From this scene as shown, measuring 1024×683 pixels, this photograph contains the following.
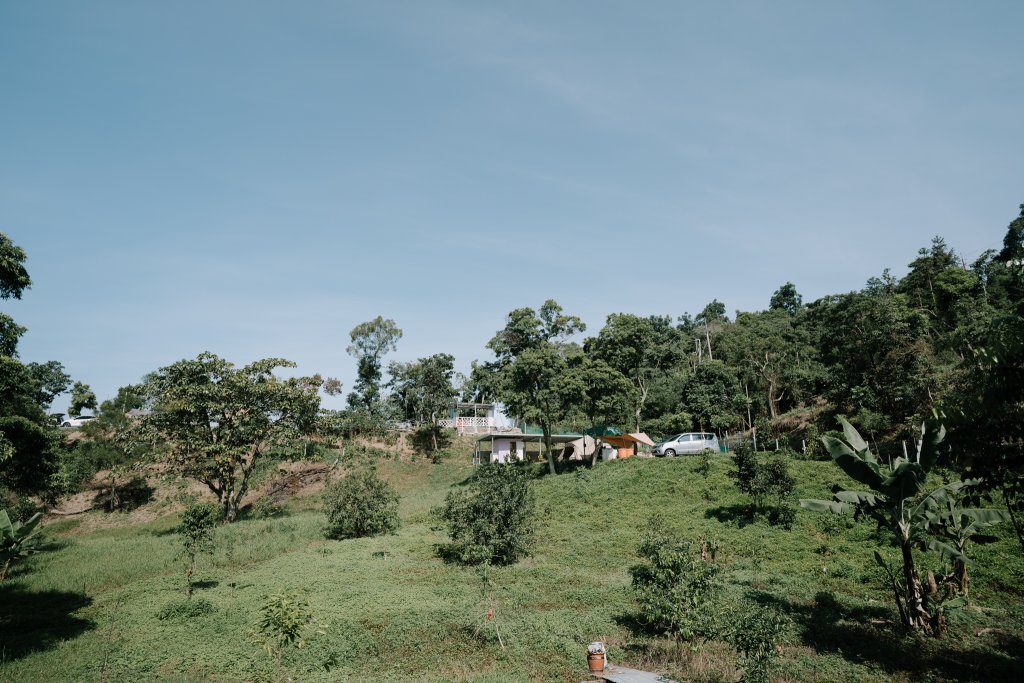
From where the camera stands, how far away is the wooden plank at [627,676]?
9383 mm

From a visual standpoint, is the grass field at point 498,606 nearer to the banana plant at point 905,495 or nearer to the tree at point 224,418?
the banana plant at point 905,495

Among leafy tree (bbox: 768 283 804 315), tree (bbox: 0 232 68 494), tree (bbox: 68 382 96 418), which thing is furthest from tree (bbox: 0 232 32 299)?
leafy tree (bbox: 768 283 804 315)

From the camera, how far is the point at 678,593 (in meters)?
11.6

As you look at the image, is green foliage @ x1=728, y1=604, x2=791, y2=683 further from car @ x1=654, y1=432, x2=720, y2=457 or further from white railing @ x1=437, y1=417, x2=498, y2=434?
white railing @ x1=437, y1=417, x2=498, y2=434

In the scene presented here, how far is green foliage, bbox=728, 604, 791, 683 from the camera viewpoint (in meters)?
8.29

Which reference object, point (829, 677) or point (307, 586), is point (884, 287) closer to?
point (829, 677)

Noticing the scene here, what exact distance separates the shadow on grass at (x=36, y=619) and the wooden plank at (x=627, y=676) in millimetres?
12307

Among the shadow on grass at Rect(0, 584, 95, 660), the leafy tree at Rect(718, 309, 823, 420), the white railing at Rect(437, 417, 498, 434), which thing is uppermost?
the leafy tree at Rect(718, 309, 823, 420)

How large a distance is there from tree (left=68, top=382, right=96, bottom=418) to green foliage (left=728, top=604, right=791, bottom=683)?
211 ft

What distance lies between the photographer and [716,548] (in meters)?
17.6

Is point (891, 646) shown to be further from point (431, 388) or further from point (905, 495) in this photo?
point (431, 388)

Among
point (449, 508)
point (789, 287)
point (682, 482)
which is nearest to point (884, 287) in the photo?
point (789, 287)

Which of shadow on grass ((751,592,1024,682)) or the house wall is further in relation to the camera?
the house wall

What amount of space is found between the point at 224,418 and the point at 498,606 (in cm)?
2301
